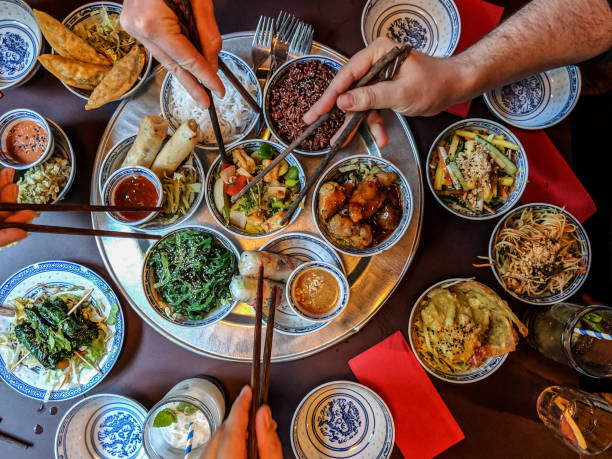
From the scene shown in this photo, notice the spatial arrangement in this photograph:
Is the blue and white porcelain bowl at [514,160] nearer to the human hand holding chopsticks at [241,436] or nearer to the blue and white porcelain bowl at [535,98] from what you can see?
the blue and white porcelain bowl at [535,98]

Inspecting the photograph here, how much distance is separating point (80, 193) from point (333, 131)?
1.83 m

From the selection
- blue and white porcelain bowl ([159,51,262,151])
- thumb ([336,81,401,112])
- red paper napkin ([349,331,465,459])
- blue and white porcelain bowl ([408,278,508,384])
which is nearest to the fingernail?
thumb ([336,81,401,112])

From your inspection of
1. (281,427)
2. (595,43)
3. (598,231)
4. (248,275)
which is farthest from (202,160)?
(598,231)

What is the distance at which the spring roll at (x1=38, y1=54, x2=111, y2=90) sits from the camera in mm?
2344

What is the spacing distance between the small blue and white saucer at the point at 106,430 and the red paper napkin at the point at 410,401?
1623 mm

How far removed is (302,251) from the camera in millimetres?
2498

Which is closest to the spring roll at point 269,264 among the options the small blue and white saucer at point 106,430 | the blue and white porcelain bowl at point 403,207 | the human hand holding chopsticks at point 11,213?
the blue and white porcelain bowl at point 403,207

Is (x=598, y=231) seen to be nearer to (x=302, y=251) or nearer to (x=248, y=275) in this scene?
(x=302, y=251)

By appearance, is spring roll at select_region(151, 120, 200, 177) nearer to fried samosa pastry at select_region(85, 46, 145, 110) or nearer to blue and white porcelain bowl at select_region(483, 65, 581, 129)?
fried samosa pastry at select_region(85, 46, 145, 110)

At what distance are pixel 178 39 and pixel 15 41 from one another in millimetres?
1764

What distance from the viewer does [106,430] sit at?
2.58 meters

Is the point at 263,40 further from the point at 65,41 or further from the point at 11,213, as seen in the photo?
the point at 11,213

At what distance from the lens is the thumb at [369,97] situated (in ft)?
6.57

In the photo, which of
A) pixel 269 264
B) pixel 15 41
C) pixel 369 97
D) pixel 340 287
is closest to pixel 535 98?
pixel 369 97
